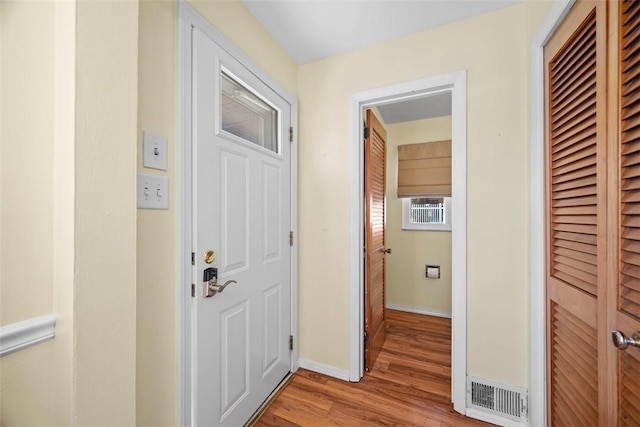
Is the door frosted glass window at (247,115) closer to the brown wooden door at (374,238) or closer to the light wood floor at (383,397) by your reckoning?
the brown wooden door at (374,238)

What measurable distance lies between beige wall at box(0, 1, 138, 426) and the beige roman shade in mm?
A: 2848

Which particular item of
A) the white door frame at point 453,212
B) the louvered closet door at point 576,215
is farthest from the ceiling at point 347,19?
the louvered closet door at point 576,215

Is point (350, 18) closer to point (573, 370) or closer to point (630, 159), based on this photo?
→ point (630, 159)

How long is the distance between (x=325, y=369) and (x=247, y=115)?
184 centimetres

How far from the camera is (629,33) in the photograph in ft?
2.40

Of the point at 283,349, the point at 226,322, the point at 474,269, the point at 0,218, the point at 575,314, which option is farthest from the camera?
the point at 283,349

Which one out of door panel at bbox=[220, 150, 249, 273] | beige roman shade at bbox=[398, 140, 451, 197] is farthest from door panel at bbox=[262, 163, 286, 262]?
beige roman shade at bbox=[398, 140, 451, 197]

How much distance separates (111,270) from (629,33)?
1674 millimetres

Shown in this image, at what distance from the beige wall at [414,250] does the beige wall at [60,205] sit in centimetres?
289

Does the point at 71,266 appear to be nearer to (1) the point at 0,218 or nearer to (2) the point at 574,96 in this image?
(1) the point at 0,218

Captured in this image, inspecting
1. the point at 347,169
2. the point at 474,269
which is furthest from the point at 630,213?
the point at 347,169

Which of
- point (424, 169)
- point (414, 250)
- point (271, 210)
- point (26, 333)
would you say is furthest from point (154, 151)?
point (414, 250)

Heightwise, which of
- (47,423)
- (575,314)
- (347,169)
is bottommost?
(47,423)

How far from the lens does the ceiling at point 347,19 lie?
144 centimetres
